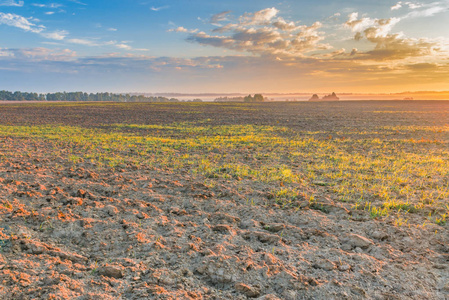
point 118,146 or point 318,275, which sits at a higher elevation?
point 118,146

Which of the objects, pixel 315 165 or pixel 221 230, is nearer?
pixel 221 230

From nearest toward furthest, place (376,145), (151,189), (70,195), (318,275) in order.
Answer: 1. (318,275)
2. (70,195)
3. (151,189)
4. (376,145)

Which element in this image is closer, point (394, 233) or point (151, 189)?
point (394, 233)

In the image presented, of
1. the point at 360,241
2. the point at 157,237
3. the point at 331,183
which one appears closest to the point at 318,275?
the point at 360,241

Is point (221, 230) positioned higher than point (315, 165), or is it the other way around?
point (315, 165)

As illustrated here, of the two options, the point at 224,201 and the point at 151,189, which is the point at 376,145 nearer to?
the point at 224,201

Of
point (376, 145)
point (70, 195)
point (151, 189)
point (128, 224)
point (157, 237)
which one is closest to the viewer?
point (157, 237)

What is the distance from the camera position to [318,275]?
14.0ft

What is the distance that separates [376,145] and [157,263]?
1604 centimetres

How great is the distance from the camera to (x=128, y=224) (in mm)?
5672

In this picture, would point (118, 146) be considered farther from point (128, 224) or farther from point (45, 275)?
point (45, 275)

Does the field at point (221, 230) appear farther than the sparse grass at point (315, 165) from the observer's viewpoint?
No

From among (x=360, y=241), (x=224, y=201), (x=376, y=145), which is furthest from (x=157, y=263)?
(x=376, y=145)

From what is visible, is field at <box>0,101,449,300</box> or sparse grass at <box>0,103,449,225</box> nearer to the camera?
field at <box>0,101,449,300</box>
